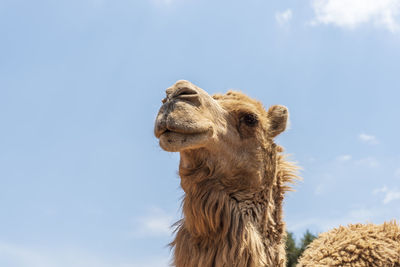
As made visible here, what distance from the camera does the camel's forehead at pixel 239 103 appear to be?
4.73 metres

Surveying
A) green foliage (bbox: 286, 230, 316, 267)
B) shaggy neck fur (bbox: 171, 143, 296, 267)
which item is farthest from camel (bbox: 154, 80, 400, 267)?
green foliage (bbox: 286, 230, 316, 267)

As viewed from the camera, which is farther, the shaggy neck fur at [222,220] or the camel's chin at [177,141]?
the shaggy neck fur at [222,220]

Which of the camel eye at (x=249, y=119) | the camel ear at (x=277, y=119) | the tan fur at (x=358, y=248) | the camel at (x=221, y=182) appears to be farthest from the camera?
the tan fur at (x=358, y=248)

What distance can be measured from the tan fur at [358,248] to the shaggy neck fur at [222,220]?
3.15 ft

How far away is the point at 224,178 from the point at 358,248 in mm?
2041

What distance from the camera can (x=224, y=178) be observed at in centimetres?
435

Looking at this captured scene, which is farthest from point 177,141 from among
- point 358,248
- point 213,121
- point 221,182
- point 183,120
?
point 358,248

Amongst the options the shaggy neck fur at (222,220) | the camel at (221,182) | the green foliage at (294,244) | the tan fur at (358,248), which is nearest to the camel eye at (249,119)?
the camel at (221,182)

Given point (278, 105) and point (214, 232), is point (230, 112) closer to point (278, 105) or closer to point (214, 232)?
point (278, 105)

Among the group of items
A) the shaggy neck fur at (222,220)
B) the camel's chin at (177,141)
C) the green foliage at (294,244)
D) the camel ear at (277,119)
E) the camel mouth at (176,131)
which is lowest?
the shaggy neck fur at (222,220)

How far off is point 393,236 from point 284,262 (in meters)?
1.80

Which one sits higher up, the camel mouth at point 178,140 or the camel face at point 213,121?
the camel face at point 213,121

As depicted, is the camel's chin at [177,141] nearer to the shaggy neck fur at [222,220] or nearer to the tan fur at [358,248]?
the shaggy neck fur at [222,220]

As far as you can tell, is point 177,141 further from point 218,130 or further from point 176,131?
point 218,130
